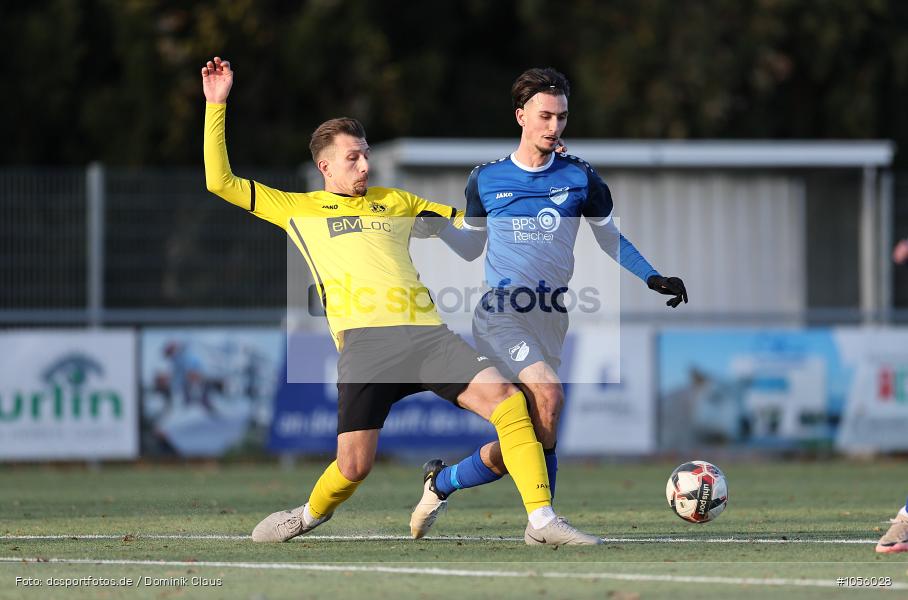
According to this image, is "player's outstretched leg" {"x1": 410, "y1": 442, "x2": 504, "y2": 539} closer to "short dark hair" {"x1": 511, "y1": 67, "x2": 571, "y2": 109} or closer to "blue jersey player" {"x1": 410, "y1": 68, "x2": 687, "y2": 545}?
"blue jersey player" {"x1": 410, "y1": 68, "x2": 687, "y2": 545}

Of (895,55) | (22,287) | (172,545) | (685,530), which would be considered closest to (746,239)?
(895,55)

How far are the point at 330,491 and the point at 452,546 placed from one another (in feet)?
2.12

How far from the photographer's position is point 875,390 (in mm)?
17141

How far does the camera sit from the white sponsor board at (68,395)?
53.9 feet

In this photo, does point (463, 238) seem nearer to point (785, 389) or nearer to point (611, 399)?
point (611, 399)

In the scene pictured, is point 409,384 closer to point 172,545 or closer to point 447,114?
point 172,545

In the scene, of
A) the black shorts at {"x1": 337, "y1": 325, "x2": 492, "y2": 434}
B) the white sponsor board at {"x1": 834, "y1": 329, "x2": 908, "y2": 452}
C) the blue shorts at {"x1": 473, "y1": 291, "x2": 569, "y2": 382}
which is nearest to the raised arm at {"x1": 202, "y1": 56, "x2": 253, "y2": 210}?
the black shorts at {"x1": 337, "y1": 325, "x2": 492, "y2": 434}

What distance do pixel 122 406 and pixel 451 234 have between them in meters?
8.94

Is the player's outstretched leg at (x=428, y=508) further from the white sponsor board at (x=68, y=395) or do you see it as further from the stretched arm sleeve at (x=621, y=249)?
the white sponsor board at (x=68, y=395)

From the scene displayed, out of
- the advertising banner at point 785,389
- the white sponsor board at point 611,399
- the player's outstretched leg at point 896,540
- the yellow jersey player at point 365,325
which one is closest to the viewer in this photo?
the player's outstretched leg at point 896,540

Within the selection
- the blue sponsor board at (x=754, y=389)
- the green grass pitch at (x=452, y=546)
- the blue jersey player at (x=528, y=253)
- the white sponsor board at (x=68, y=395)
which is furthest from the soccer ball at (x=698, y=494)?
the white sponsor board at (x=68, y=395)

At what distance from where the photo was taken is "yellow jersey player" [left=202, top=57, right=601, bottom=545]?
25.7ft

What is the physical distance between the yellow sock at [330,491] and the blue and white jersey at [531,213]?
1.24 metres

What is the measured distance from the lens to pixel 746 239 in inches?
815
